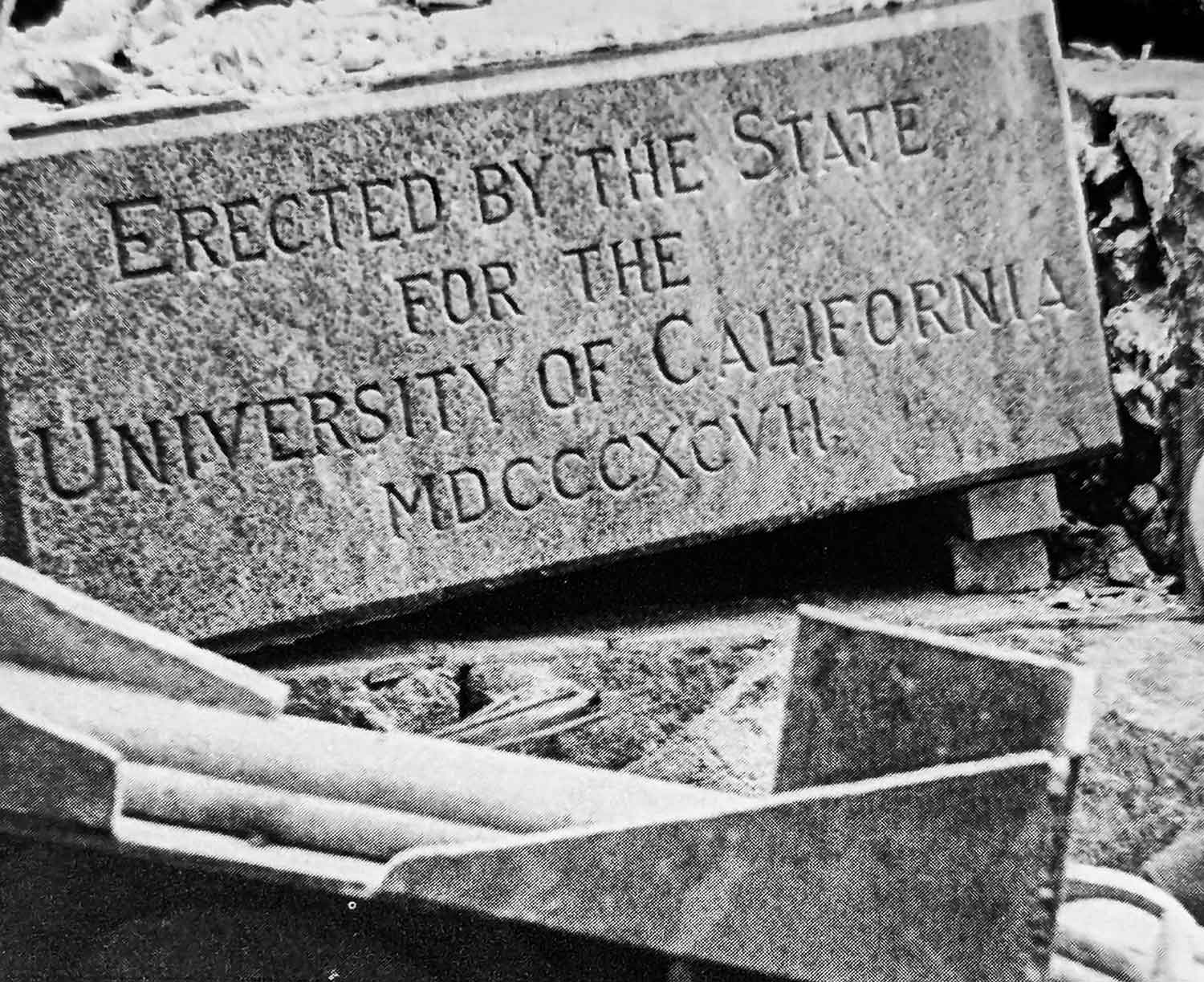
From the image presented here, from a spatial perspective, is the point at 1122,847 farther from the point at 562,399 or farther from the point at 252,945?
the point at 252,945

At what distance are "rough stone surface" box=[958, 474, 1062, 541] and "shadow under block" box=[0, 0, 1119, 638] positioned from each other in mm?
63

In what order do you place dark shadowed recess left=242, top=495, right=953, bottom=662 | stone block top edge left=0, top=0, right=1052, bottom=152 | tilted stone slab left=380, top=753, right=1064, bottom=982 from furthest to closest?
dark shadowed recess left=242, top=495, right=953, bottom=662 < stone block top edge left=0, top=0, right=1052, bottom=152 < tilted stone slab left=380, top=753, right=1064, bottom=982

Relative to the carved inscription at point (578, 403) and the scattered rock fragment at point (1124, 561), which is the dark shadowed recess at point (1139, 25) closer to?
the carved inscription at point (578, 403)

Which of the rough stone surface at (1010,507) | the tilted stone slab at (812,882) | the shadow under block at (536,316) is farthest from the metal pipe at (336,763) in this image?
the rough stone surface at (1010,507)

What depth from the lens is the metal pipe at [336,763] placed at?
1287 millimetres

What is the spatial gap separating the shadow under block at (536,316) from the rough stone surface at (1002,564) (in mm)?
155

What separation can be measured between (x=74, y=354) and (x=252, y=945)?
2.78 feet

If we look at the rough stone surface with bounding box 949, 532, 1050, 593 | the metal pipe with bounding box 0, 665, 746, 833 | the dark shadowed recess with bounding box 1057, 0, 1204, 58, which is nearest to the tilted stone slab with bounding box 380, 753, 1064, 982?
the metal pipe with bounding box 0, 665, 746, 833

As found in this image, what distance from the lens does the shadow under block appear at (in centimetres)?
148

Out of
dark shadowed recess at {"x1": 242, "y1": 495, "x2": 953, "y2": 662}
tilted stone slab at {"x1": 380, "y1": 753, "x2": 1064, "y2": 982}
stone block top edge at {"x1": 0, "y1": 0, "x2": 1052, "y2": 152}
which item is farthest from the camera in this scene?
dark shadowed recess at {"x1": 242, "y1": 495, "x2": 953, "y2": 662}

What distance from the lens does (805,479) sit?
5.34ft

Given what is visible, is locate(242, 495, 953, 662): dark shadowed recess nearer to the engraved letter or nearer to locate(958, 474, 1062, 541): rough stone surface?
locate(958, 474, 1062, 541): rough stone surface

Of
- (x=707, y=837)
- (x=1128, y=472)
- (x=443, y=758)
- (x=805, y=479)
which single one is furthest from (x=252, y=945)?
(x=1128, y=472)

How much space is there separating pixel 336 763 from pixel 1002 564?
3.67 ft
